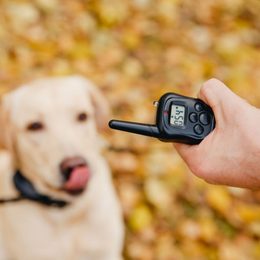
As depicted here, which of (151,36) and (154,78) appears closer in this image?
(154,78)

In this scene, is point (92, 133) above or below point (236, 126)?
below

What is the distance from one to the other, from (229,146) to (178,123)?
136 mm

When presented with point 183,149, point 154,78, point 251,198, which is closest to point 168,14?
point 154,78

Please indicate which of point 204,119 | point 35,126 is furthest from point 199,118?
point 35,126

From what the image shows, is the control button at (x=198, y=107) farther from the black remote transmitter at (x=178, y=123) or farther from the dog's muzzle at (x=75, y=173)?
the dog's muzzle at (x=75, y=173)

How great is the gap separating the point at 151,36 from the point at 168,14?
0.71 ft

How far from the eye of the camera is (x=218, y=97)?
124cm

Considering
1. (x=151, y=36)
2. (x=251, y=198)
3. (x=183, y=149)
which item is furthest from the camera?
(x=151, y=36)

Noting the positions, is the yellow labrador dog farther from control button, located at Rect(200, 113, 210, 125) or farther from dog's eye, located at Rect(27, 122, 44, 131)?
control button, located at Rect(200, 113, 210, 125)

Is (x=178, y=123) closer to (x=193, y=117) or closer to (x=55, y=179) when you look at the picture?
(x=193, y=117)

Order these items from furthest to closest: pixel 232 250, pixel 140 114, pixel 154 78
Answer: pixel 154 78 < pixel 140 114 < pixel 232 250

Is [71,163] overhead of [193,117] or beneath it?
beneath

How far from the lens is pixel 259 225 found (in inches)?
100

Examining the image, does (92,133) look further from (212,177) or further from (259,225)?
(212,177)
